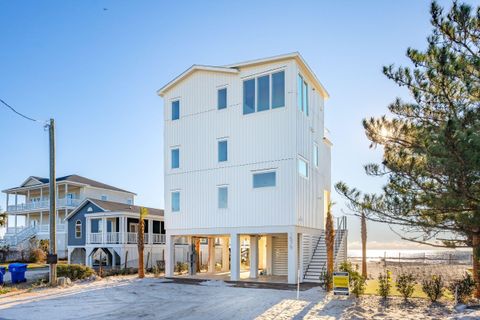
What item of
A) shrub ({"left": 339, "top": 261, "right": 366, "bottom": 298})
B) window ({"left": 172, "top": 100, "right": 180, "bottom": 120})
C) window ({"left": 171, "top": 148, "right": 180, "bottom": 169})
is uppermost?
window ({"left": 172, "top": 100, "right": 180, "bottom": 120})

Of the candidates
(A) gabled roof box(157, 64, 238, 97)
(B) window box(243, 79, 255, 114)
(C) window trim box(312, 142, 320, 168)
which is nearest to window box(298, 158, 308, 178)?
(C) window trim box(312, 142, 320, 168)

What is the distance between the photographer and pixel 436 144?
10.4 m

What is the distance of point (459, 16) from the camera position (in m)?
10.9

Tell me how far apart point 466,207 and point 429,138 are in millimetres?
2643

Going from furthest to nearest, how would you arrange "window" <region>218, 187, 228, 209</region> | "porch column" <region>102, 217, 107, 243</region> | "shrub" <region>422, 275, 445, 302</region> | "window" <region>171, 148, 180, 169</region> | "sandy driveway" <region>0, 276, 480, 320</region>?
"porch column" <region>102, 217, 107, 243</region>, "window" <region>171, 148, 180, 169</region>, "window" <region>218, 187, 228, 209</region>, "shrub" <region>422, 275, 445, 302</region>, "sandy driveway" <region>0, 276, 480, 320</region>

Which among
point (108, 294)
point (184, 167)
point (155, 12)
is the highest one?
point (155, 12)

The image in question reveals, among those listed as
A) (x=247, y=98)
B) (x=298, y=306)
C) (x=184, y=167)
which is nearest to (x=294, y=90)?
(x=247, y=98)

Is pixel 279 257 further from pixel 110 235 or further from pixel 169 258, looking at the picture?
pixel 110 235

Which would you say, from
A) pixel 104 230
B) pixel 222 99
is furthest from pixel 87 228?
pixel 222 99

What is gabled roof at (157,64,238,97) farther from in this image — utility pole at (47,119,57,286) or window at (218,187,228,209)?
utility pole at (47,119,57,286)

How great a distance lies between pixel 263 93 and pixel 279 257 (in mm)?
9203

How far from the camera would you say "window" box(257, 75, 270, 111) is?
21.4 meters

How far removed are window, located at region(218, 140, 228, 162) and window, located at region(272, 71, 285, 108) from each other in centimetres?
335

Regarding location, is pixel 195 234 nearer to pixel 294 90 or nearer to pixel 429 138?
pixel 294 90
